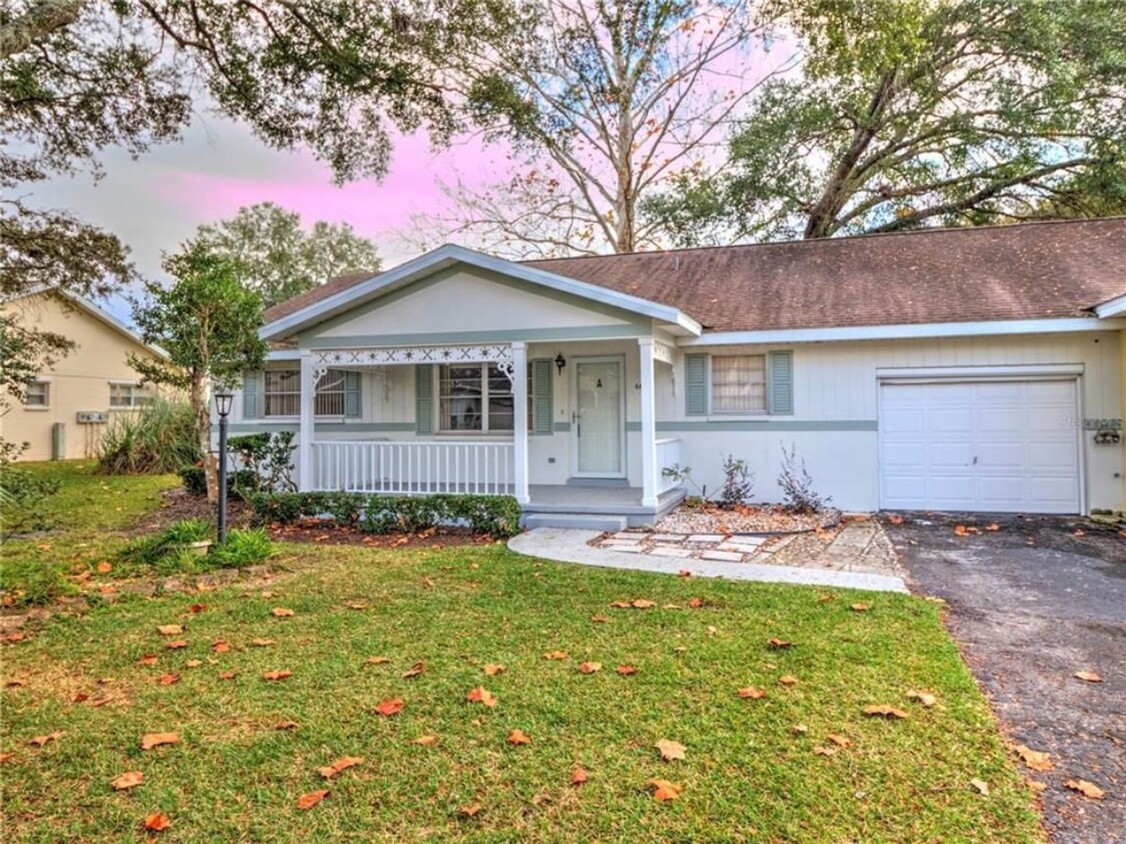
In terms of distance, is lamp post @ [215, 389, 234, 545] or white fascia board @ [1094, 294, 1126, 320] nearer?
lamp post @ [215, 389, 234, 545]

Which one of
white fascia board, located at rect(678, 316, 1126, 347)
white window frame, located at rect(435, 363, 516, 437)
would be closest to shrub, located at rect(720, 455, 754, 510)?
white fascia board, located at rect(678, 316, 1126, 347)

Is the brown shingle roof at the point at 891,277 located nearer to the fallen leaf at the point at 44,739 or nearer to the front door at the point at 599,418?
the front door at the point at 599,418

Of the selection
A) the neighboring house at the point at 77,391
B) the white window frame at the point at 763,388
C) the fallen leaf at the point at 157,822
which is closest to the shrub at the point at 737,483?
the white window frame at the point at 763,388

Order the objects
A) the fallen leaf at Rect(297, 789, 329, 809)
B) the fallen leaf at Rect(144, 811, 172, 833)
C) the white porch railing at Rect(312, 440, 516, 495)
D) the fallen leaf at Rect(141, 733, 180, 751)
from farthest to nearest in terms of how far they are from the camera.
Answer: the white porch railing at Rect(312, 440, 516, 495) → the fallen leaf at Rect(141, 733, 180, 751) → the fallen leaf at Rect(297, 789, 329, 809) → the fallen leaf at Rect(144, 811, 172, 833)

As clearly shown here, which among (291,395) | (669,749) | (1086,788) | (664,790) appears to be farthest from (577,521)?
(291,395)

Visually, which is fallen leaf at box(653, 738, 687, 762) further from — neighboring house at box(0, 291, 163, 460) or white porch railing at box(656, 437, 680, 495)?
neighboring house at box(0, 291, 163, 460)

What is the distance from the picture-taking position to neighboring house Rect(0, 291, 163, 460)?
19453 millimetres

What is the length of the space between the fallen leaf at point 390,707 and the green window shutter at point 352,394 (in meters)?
9.21

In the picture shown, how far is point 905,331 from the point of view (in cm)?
945

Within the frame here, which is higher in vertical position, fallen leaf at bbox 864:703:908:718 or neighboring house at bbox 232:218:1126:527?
neighboring house at bbox 232:218:1126:527

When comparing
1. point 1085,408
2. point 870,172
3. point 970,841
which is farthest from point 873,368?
point 870,172

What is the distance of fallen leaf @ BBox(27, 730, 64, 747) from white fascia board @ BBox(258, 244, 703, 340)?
6.88m

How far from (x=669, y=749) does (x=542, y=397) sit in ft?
27.8

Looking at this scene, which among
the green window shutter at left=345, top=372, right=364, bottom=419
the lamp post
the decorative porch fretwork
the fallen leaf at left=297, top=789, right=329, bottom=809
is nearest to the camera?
the fallen leaf at left=297, top=789, right=329, bottom=809
